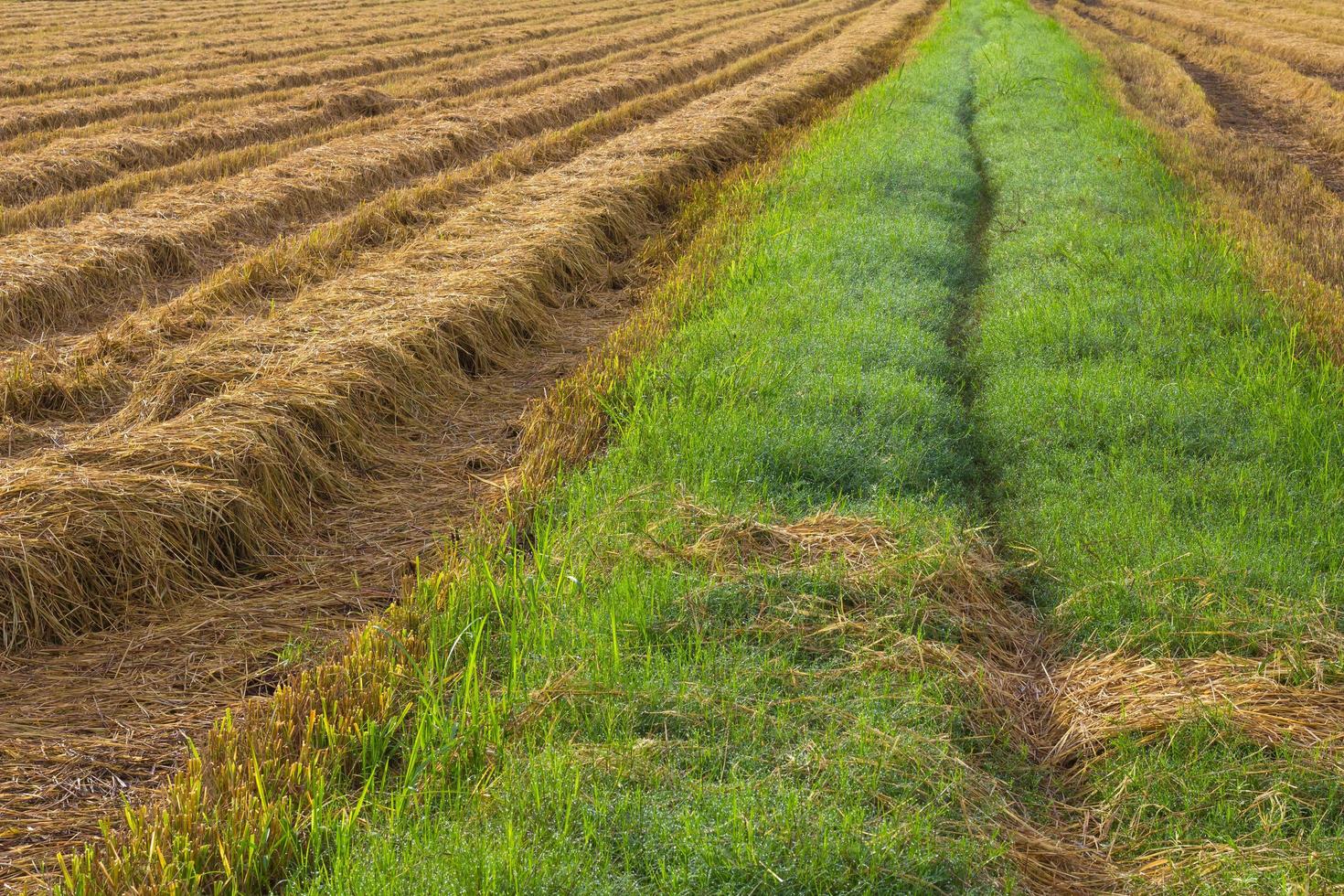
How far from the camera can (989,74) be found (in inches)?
659

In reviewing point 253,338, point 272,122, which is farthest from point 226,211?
point 272,122

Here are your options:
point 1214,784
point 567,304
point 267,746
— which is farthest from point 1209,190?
point 267,746

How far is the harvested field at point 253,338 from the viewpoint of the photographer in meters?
3.92

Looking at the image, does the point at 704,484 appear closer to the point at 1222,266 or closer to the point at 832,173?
the point at 1222,266

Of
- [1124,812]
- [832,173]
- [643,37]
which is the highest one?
[643,37]

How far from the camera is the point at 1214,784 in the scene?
10.2 feet

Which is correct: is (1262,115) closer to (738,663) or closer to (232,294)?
(232,294)

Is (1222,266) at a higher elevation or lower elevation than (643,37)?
lower

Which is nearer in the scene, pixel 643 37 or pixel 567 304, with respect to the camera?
pixel 567 304

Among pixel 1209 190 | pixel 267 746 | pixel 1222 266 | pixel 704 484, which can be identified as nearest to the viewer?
pixel 267 746

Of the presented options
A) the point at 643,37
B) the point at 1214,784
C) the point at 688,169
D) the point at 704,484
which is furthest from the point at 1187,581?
the point at 643,37

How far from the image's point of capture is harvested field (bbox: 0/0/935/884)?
3.92m

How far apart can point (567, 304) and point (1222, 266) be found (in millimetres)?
4872

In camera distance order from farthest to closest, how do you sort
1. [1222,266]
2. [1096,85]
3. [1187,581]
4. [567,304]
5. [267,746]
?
[1096,85]
[567,304]
[1222,266]
[1187,581]
[267,746]
